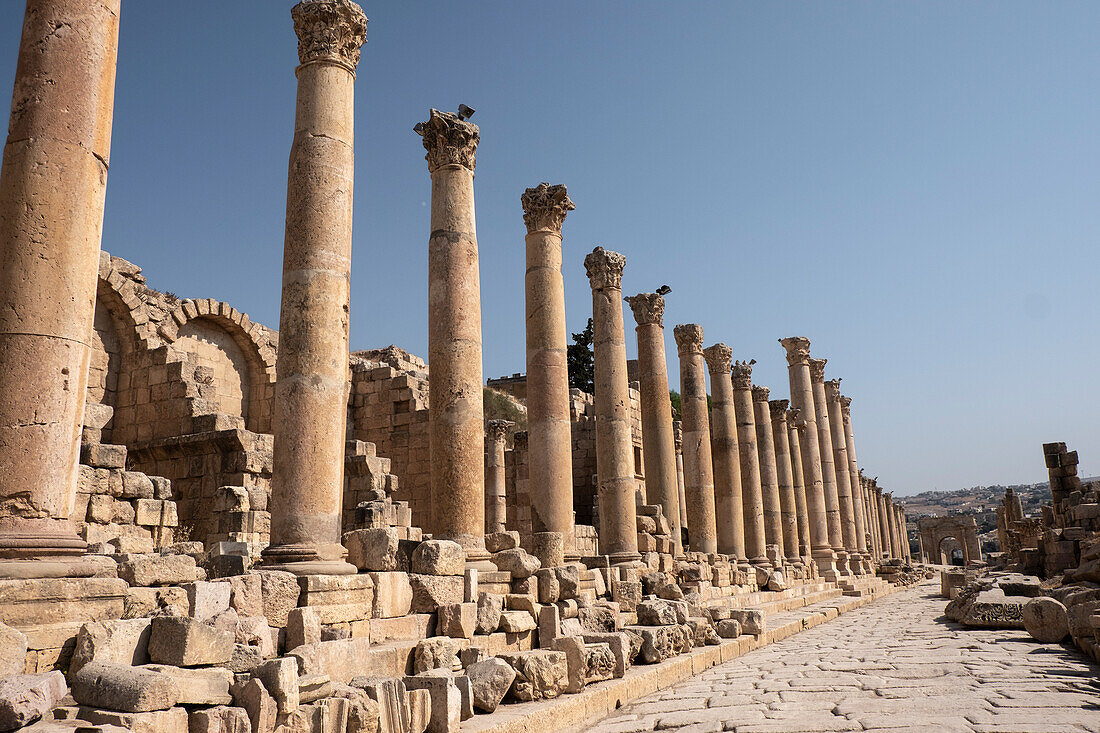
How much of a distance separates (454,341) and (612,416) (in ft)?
20.8

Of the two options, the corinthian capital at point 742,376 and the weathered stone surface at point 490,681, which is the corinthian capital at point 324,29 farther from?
the corinthian capital at point 742,376

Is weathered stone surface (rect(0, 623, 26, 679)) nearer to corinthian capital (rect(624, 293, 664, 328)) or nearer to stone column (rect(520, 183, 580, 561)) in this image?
stone column (rect(520, 183, 580, 561))

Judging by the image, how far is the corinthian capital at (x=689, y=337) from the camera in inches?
986

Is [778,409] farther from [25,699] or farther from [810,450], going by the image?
[25,699]

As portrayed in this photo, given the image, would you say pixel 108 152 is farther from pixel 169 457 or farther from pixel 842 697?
pixel 169 457

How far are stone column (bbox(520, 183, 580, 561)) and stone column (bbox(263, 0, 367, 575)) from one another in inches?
229

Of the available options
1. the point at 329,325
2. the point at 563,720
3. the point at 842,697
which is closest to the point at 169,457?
the point at 329,325

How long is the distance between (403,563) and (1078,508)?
23262 mm

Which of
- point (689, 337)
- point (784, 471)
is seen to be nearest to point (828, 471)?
point (784, 471)

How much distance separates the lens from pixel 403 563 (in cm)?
944

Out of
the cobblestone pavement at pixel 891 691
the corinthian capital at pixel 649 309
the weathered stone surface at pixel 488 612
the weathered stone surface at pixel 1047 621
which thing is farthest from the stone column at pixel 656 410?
the weathered stone surface at pixel 488 612

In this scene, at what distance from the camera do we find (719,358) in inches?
1082

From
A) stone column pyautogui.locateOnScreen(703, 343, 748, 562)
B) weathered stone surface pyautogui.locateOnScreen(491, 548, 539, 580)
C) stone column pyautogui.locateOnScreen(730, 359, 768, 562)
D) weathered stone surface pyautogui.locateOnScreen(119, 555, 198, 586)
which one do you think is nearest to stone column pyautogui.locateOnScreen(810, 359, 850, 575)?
stone column pyautogui.locateOnScreen(730, 359, 768, 562)

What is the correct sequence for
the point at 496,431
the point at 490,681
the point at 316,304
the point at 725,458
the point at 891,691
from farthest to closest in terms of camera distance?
the point at 725,458 < the point at 496,431 < the point at 316,304 < the point at 891,691 < the point at 490,681
